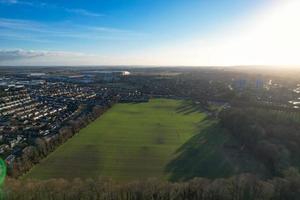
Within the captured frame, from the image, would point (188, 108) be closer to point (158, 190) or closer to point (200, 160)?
point (200, 160)

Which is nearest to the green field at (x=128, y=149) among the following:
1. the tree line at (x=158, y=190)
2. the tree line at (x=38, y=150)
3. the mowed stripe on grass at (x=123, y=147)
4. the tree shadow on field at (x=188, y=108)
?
the mowed stripe on grass at (x=123, y=147)

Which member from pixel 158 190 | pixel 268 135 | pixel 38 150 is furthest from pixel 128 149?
pixel 268 135

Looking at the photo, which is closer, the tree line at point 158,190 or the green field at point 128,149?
the tree line at point 158,190

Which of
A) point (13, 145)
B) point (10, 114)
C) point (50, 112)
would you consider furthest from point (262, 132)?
point (10, 114)

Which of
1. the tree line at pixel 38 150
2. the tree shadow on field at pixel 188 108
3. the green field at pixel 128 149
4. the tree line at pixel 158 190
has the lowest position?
the tree shadow on field at pixel 188 108

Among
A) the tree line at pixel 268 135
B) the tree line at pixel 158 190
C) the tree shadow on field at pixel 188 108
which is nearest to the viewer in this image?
the tree line at pixel 158 190

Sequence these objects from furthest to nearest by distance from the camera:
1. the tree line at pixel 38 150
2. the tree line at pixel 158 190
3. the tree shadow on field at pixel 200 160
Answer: the tree shadow on field at pixel 200 160 → the tree line at pixel 38 150 → the tree line at pixel 158 190

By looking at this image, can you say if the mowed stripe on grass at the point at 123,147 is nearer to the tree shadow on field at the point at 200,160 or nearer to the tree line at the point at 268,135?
the tree shadow on field at the point at 200,160
